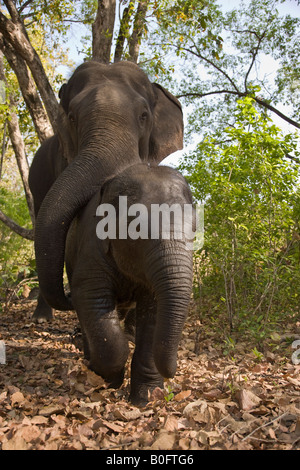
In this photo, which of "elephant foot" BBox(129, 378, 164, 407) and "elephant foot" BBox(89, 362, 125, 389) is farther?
"elephant foot" BBox(89, 362, 125, 389)

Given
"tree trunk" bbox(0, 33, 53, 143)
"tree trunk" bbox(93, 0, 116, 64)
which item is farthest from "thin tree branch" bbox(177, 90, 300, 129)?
"tree trunk" bbox(0, 33, 53, 143)

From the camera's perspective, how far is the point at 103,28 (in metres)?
8.71

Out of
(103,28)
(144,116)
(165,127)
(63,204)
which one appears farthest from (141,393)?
(103,28)

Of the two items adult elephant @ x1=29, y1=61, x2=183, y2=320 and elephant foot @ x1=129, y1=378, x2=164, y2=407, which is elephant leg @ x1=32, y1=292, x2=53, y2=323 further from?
elephant foot @ x1=129, y1=378, x2=164, y2=407

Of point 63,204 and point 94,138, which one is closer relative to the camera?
point 63,204

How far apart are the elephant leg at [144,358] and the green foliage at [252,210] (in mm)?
1748

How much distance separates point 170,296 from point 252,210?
2.89 m

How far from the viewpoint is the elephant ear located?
19.6 feet

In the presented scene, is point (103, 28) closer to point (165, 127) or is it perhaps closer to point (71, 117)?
point (165, 127)

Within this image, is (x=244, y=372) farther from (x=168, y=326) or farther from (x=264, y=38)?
(x=264, y=38)

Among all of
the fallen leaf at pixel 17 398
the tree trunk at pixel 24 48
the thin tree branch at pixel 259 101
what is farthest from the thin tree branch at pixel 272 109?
the fallen leaf at pixel 17 398

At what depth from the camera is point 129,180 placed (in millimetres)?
4238

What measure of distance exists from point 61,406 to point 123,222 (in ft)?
4.78

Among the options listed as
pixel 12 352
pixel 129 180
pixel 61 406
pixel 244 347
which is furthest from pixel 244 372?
pixel 12 352
